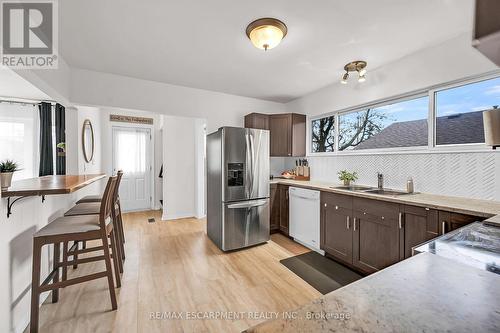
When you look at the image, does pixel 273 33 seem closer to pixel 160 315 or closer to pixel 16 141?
pixel 160 315

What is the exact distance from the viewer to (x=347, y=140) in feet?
11.1

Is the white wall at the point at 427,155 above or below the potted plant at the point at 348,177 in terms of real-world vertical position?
above

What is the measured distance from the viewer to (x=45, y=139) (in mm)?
2523

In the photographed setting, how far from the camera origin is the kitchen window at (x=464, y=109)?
1987 mm

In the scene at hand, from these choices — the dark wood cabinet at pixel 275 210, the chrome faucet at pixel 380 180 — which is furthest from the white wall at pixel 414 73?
the dark wood cabinet at pixel 275 210

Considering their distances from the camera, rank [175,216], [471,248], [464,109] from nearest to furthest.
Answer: [471,248] < [464,109] < [175,216]

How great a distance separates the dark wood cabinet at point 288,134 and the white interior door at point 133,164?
3282mm

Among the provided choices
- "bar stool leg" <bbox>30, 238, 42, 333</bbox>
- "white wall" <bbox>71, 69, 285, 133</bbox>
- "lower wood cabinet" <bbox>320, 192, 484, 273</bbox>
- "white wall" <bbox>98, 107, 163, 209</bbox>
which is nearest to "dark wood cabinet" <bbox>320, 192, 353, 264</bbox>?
"lower wood cabinet" <bbox>320, 192, 484, 273</bbox>

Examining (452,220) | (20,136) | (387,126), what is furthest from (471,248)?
(20,136)

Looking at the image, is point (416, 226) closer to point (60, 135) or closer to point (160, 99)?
point (160, 99)

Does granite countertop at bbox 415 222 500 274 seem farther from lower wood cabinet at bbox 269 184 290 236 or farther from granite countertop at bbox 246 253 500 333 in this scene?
lower wood cabinet at bbox 269 184 290 236

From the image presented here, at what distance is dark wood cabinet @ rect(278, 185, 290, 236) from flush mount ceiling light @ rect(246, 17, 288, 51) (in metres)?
2.18

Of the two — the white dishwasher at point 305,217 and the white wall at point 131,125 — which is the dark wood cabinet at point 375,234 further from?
the white wall at point 131,125

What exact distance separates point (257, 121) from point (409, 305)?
3.57 meters
